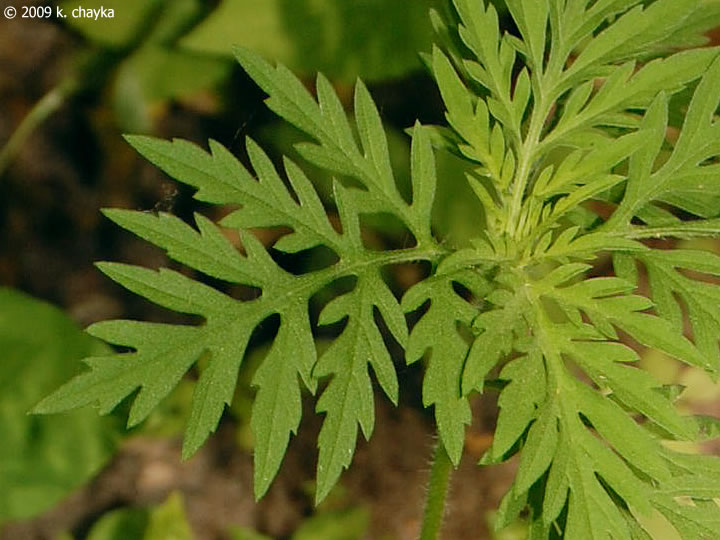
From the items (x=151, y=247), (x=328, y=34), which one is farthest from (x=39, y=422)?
(x=328, y=34)

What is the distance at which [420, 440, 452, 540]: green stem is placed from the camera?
141 centimetres

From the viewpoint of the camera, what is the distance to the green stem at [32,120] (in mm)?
2738

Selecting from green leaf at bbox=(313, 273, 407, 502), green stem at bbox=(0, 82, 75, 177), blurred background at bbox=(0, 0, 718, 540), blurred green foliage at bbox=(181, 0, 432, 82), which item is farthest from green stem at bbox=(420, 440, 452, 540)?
green stem at bbox=(0, 82, 75, 177)

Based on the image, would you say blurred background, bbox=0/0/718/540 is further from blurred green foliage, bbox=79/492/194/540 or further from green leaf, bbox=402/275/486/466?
green leaf, bbox=402/275/486/466

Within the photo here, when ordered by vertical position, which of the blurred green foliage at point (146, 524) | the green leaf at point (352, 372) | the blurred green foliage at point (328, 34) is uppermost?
the blurred green foliage at point (328, 34)

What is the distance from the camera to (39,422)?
2312mm

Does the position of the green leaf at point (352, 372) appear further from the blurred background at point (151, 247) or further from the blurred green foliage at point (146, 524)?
the blurred green foliage at point (146, 524)

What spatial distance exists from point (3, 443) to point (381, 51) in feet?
3.97

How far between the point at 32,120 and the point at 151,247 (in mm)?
446

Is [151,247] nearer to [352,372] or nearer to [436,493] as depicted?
[436,493]

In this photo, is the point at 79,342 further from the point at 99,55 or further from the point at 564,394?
the point at 564,394

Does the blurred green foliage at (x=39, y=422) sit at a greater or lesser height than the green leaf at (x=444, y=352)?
lesser

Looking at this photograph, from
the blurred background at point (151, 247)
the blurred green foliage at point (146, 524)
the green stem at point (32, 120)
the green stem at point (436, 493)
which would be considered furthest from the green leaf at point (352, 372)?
the green stem at point (32, 120)

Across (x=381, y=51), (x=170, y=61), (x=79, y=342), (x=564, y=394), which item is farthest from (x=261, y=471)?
(x=170, y=61)
